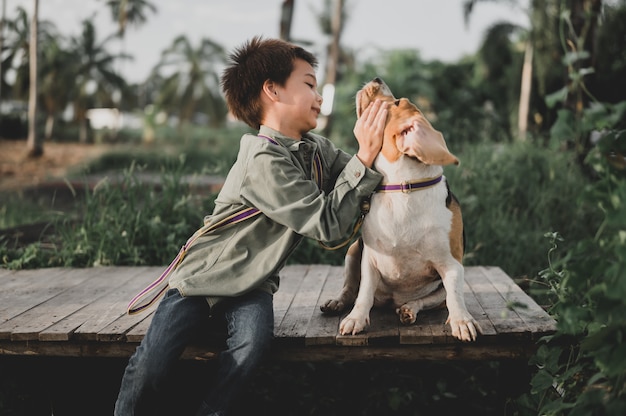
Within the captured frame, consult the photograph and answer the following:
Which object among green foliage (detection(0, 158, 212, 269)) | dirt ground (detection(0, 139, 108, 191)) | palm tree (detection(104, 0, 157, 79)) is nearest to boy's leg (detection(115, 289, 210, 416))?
green foliage (detection(0, 158, 212, 269))

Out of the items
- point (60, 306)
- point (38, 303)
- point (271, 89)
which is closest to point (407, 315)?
point (271, 89)

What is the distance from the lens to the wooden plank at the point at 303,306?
7.80 feet

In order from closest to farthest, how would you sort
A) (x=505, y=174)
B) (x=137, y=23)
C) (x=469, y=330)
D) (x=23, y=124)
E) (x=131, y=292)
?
(x=469, y=330) < (x=131, y=292) < (x=505, y=174) < (x=23, y=124) < (x=137, y=23)

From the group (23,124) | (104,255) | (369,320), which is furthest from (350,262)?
(23,124)

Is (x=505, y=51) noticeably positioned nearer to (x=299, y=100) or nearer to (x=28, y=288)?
(x=299, y=100)

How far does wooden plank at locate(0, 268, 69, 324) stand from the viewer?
284 centimetres

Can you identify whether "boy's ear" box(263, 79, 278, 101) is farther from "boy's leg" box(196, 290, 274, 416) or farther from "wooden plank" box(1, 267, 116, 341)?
"wooden plank" box(1, 267, 116, 341)

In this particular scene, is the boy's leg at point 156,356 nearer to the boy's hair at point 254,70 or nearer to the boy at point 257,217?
the boy at point 257,217

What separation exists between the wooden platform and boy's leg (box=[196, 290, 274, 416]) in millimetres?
127

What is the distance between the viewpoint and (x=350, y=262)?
2584 millimetres

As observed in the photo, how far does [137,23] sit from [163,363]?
3545cm

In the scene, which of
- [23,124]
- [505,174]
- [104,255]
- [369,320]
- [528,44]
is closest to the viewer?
[369,320]

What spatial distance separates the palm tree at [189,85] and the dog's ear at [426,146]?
3383 cm

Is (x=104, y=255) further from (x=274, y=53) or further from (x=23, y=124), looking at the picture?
Result: (x=23, y=124)
